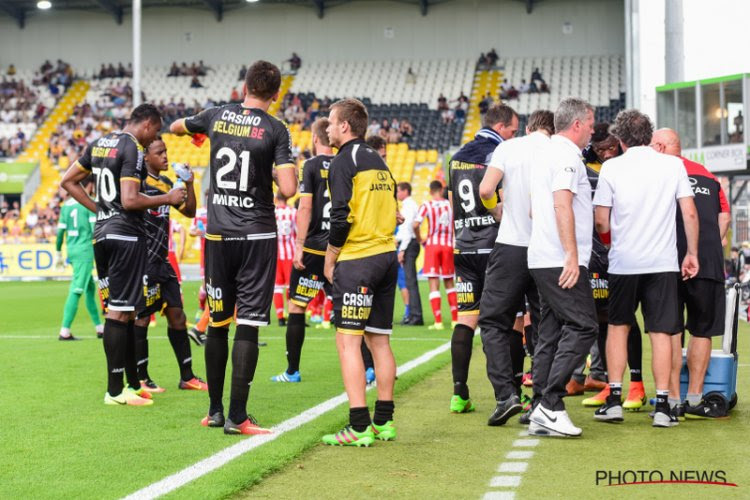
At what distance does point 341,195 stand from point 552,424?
1798 mm

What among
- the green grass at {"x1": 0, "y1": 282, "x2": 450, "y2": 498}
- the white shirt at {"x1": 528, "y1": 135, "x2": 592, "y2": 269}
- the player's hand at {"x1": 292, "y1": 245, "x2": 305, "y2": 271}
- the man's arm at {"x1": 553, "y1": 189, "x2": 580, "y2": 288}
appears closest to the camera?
the green grass at {"x1": 0, "y1": 282, "x2": 450, "y2": 498}

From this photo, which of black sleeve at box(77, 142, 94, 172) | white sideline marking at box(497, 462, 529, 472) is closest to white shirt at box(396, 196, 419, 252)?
black sleeve at box(77, 142, 94, 172)

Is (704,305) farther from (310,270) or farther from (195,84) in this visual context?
(195,84)

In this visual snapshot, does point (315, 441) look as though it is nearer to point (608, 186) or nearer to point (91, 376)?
point (608, 186)

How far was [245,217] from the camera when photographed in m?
6.28

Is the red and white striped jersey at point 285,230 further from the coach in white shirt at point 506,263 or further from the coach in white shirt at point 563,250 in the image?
the coach in white shirt at point 563,250

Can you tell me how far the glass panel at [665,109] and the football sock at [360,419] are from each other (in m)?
25.0

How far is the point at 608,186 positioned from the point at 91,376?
16.2 feet

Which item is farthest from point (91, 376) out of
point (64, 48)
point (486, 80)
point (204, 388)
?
point (64, 48)

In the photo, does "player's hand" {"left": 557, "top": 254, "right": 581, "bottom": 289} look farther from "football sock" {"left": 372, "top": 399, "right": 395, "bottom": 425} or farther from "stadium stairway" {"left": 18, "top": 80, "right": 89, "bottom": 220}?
"stadium stairway" {"left": 18, "top": 80, "right": 89, "bottom": 220}

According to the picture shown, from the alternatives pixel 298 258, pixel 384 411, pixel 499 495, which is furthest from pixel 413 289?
pixel 499 495

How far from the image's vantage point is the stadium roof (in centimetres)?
4762

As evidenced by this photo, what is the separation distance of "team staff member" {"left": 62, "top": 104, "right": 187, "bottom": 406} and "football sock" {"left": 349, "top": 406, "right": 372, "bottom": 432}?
220cm

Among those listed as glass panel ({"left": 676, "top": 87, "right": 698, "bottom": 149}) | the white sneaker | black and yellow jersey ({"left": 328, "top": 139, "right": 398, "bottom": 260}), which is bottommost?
the white sneaker
